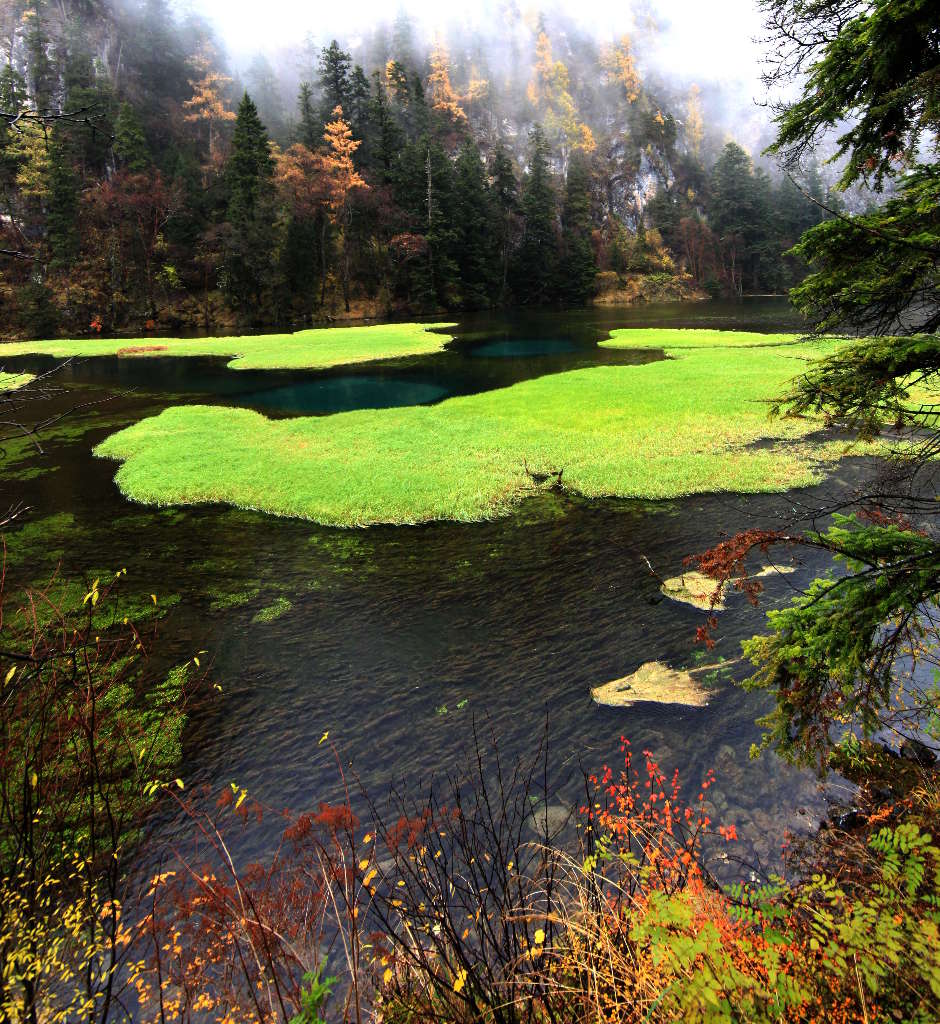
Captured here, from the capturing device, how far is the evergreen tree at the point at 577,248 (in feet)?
315

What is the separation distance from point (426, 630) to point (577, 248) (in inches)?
3896

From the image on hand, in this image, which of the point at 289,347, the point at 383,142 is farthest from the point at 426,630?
the point at 383,142

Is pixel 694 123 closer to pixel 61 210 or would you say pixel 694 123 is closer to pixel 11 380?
pixel 61 210

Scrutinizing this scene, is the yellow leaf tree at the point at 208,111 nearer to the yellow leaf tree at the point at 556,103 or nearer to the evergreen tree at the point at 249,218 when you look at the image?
the evergreen tree at the point at 249,218

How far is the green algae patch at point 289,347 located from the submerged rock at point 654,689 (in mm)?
36727

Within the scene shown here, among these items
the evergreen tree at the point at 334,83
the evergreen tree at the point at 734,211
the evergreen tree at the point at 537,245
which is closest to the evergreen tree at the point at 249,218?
the evergreen tree at the point at 334,83

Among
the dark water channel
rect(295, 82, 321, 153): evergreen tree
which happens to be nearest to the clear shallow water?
the dark water channel

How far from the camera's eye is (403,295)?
8438 centimetres

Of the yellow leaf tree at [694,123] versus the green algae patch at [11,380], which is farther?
the yellow leaf tree at [694,123]

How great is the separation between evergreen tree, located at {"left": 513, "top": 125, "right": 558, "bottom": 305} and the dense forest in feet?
1.23

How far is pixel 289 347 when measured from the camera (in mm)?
50250

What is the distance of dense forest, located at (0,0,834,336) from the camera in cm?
7412

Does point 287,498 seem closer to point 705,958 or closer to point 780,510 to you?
point 780,510

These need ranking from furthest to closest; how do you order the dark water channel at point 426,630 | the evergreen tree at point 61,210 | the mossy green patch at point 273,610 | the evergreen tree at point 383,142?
the evergreen tree at point 383,142, the evergreen tree at point 61,210, the mossy green patch at point 273,610, the dark water channel at point 426,630
